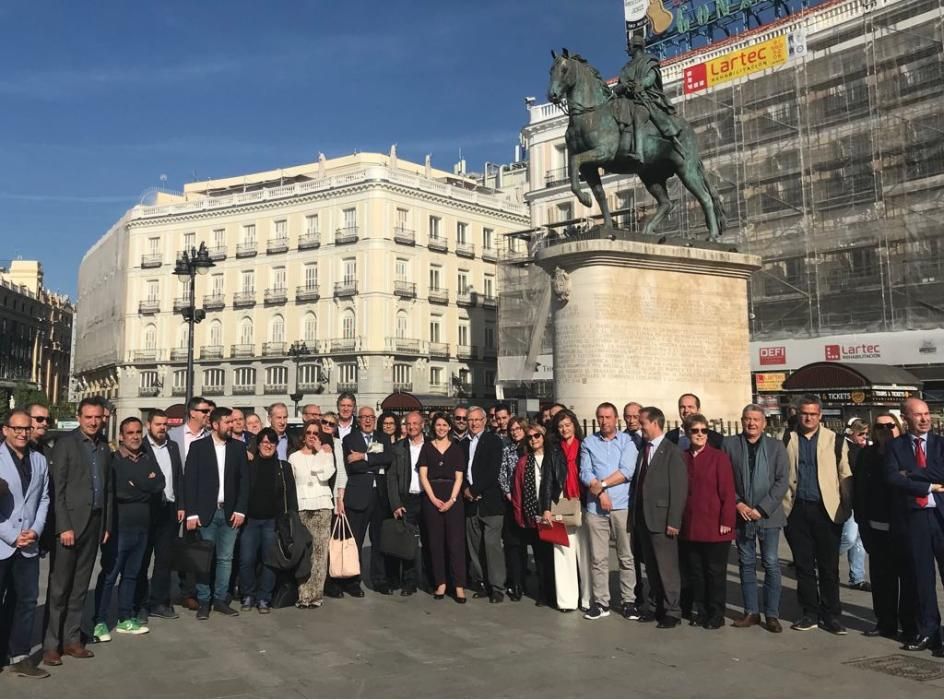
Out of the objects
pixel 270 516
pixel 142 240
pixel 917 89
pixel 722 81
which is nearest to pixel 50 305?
pixel 142 240

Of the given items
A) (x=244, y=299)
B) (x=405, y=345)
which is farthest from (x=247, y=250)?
(x=405, y=345)

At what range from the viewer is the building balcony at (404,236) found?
186 feet

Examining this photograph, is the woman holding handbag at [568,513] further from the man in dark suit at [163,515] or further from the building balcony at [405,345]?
the building balcony at [405,345]

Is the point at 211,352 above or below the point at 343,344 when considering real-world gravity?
above

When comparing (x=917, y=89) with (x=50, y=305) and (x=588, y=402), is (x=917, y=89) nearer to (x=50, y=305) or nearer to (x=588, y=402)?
(x=588, y=402)

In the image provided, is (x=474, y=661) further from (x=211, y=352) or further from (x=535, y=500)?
(x=211, y=352)

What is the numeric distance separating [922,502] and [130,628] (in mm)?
6350

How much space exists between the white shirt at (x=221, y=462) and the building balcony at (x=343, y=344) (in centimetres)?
4745

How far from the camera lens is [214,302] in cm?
6216

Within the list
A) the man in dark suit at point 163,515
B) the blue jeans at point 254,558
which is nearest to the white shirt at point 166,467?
the man in dark suit at point 163,515

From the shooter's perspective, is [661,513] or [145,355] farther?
[145,355]

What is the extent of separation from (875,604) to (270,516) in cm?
536

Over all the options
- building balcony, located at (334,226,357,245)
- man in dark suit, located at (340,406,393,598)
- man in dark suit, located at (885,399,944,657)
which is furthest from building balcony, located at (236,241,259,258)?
man in dark suit, located at (885,399,944,657)

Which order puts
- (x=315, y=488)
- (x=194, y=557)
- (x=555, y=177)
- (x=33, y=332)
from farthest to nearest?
(x=33, y=332) < (x=555, y=177) < (x=315, y=488) < (x=194, y=557)
